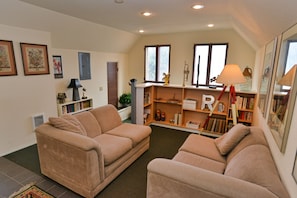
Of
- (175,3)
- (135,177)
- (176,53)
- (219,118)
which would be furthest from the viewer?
(176,53)

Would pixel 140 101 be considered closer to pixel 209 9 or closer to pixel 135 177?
pixel 135 177

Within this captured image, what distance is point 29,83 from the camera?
3.21 m

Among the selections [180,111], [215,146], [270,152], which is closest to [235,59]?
[180,111]

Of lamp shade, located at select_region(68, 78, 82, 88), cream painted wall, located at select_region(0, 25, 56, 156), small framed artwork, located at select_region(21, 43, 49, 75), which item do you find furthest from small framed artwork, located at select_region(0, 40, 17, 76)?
lamp shade, located at select_region(68, 78, 82, 88)

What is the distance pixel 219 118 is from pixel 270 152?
223cm

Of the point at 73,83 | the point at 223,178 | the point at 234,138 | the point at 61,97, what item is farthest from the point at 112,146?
the point at 73,83

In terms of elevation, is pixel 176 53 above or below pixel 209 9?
below

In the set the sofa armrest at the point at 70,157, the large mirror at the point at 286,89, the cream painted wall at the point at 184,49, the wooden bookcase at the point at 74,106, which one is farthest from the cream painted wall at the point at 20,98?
the large mirror at the point at 286,89

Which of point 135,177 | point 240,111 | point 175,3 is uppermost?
point 175,3

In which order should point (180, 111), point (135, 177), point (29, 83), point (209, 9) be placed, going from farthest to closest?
point (180, 111) → point (29, 83) → point (209, 9) → point (135, 177)

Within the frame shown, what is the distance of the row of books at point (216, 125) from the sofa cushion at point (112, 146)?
6.91 feet

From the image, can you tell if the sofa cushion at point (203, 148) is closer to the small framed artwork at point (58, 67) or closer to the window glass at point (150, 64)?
the small framed artwork at point (58, 67)

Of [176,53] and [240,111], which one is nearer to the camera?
[240,111]

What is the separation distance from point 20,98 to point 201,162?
10.8 feet
